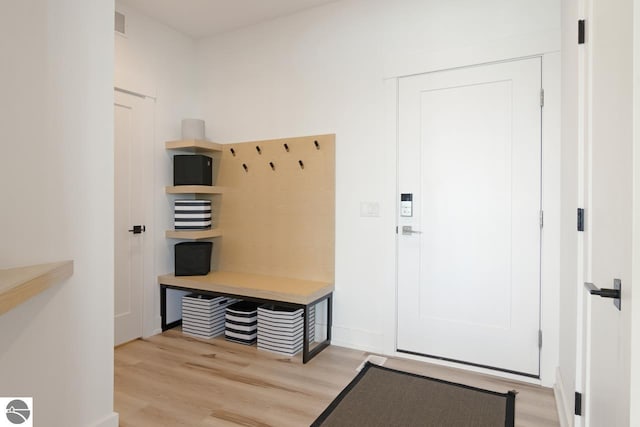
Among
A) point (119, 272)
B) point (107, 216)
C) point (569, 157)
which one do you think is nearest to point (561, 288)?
point (569, 157)

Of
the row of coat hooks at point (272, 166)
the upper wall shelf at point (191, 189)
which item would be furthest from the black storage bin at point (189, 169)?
the row of coat hooks at point (272, 166)

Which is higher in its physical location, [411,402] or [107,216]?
[107,216]

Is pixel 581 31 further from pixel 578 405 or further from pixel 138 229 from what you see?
pixel 138 229

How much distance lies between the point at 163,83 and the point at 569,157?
3.31 meters

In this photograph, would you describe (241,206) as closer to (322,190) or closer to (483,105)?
(322,190)

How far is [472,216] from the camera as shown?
2.66 m

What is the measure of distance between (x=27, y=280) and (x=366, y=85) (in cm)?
256

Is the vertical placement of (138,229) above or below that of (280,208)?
below

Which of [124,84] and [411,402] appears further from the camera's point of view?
[124,84]

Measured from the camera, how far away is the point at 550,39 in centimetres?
238

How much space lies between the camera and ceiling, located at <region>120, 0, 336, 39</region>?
3.13 metres

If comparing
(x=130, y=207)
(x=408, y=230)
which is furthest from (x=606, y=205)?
(x=130, y=207)

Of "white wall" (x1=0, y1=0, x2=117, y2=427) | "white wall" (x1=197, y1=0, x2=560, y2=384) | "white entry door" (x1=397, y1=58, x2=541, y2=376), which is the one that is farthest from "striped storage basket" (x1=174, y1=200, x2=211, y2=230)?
"white entry door" (x1=397, y1=58, x2=541, y2=376)

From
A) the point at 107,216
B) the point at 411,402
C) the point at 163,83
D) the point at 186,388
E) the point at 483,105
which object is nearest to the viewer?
the point at 107,216
